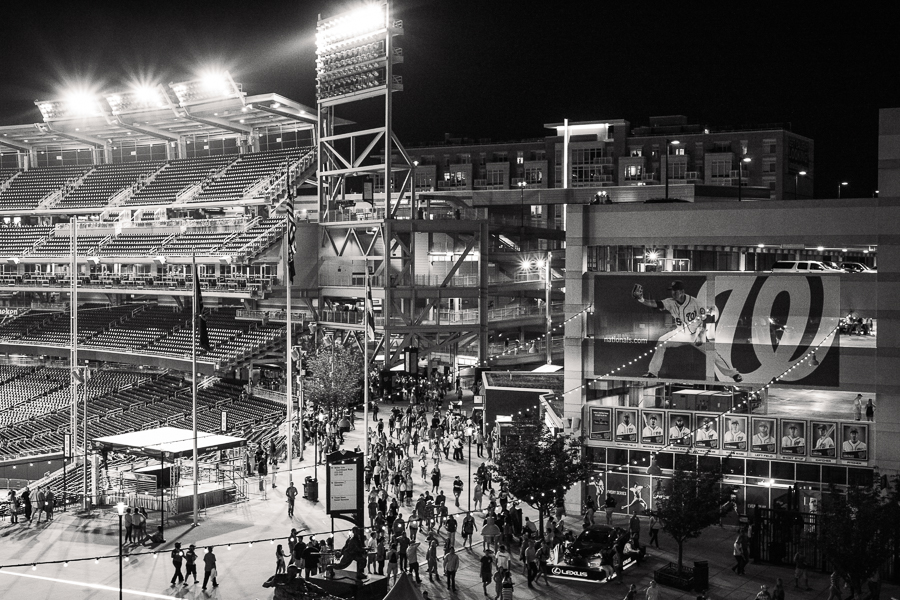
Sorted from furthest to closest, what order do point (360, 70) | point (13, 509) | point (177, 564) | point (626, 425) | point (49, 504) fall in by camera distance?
point (360, 70) < point (626, 425) < point (13, 509) < point (49, 504) < point (177, 564)

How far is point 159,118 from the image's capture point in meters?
78.4

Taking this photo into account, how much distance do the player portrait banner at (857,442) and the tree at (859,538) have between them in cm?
723

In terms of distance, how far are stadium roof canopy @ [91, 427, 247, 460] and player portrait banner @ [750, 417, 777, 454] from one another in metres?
18.2

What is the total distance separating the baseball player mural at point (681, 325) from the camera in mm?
33531

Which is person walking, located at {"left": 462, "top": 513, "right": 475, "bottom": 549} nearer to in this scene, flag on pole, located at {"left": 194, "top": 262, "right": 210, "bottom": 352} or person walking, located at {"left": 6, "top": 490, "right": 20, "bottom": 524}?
flag on pole, located at {"left": 194, "top": 262, "right": 210, "bottom": 352}

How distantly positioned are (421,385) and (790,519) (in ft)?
104

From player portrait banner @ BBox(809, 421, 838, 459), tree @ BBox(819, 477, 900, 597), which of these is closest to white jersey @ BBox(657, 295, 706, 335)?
player portrait banner @ BBox(809, 421, 838, 459)

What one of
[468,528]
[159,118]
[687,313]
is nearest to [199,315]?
[468,528]

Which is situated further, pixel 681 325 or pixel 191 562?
pixel 681 325

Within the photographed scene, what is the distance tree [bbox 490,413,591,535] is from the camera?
29.2m

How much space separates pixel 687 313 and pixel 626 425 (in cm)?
438

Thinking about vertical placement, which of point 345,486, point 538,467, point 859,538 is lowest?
point 859,538

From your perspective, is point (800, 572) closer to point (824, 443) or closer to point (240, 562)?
point (824, 443)

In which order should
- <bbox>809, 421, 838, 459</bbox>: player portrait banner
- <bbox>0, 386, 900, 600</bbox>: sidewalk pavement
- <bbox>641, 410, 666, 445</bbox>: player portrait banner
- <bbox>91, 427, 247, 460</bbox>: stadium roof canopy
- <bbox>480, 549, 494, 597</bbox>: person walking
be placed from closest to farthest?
<bbox>480, 549, 494, 597</bbox>: person walking < <bbox>0, 386, 900, 600</bbox>: sidewalk pavement < <bbox>809, 421, 838, 459</bbox>: player portrait banner < <bbox>641, 410, 666, 445</bbox>: player portrait banner < <bbox>91, 427, 247, 460</bbox>: stadium roof canopy
